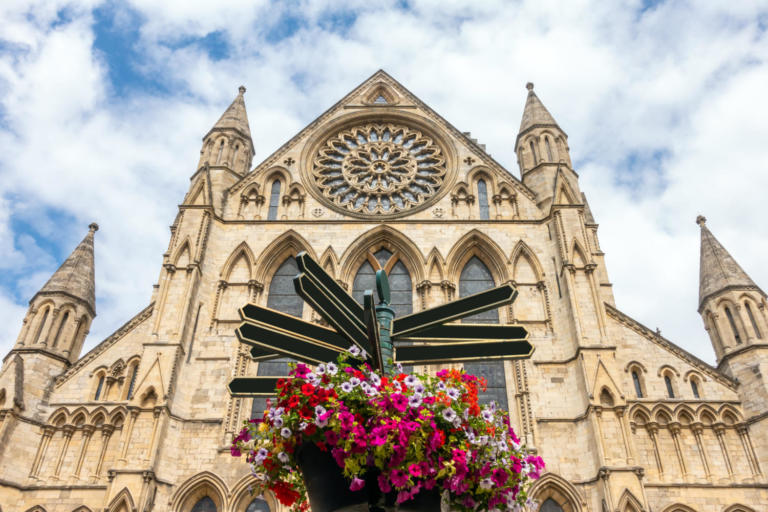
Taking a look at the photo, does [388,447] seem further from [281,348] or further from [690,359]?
[690,359]

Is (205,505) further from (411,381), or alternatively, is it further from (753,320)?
(753,320)

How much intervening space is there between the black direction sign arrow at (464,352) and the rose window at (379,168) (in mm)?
15517

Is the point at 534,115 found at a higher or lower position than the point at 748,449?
higher

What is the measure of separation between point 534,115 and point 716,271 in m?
7.71

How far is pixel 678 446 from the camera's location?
1484 centimetres

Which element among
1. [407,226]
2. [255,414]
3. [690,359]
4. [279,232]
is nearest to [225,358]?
[255,414]

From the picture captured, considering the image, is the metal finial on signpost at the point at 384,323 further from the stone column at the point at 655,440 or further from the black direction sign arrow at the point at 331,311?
the stone column at the point at 655,440

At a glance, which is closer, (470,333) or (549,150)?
(470,333)

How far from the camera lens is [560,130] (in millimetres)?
21609

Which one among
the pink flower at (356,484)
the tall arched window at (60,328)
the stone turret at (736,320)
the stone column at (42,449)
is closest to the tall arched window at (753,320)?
the stone turret at (736,320)

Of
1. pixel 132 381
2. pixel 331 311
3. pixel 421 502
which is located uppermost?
pixel 132 381

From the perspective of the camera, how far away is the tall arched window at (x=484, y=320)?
16.2 metres

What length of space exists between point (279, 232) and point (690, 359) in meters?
11.3

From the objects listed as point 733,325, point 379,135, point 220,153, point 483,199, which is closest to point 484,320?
point 483,199
